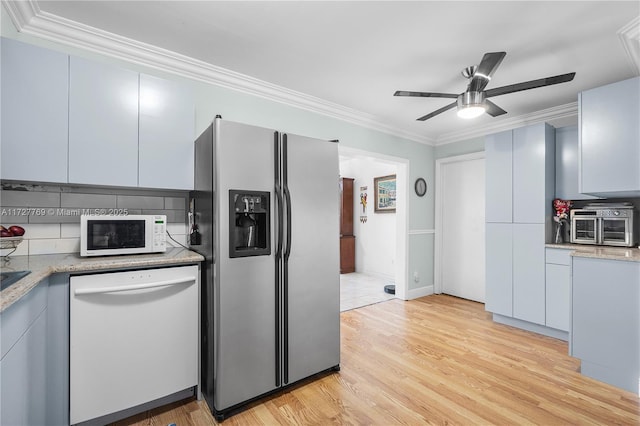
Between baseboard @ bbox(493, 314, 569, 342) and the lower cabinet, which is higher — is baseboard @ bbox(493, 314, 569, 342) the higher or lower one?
the lower one

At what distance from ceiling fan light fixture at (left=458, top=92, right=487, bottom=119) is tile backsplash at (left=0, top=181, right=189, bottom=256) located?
8.51 feet

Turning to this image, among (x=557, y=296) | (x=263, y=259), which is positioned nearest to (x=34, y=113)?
(x=263, y=259)

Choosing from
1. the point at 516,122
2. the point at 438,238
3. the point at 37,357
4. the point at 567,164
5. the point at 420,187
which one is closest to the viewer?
the point at 37,357

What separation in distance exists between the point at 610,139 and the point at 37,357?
13.3 ft

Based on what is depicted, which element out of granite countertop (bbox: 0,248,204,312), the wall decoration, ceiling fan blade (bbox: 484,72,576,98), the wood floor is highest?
ceiling fan blade (bbox: 484,72,576,98)

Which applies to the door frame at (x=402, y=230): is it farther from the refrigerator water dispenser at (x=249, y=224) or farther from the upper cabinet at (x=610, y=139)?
the refrigerator water dispenser at (x=249, y=224)

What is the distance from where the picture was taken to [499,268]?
3482 millimetres

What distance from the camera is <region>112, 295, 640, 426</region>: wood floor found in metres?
1.84

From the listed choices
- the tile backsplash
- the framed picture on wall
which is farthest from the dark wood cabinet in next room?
the tile backsplash

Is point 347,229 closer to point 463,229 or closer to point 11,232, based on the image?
point 463,229

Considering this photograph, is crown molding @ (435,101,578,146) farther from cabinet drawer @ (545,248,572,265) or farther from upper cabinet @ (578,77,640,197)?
cabinet drawer @ (545,248,572,265)

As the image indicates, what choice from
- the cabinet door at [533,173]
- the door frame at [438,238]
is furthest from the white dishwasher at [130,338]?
the door frame at [438,238]

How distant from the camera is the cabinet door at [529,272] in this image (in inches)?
124

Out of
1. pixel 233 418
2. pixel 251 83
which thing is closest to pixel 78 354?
pixel 233 418
